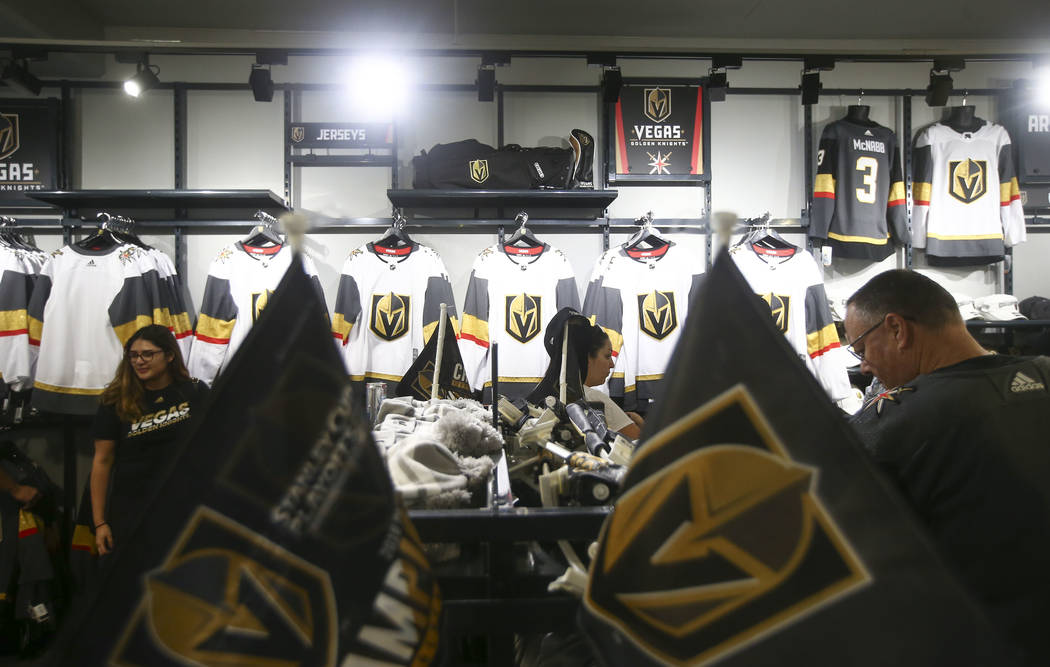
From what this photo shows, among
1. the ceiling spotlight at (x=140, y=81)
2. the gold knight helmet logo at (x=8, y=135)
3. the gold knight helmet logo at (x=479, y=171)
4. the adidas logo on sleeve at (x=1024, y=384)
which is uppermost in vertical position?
the ceiling spotlight at (x=140, y=81)

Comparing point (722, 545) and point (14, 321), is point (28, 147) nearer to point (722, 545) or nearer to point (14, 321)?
point (14, 321)

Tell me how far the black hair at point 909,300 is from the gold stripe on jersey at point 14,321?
4421mm

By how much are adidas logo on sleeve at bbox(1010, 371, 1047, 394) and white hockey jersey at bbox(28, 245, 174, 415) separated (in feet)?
13.4

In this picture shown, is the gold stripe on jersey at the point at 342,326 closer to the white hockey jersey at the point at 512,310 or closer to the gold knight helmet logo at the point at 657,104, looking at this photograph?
the white hockey jersey at the point at 512,310

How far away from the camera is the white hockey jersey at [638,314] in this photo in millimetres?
3697

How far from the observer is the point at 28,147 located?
386 cm

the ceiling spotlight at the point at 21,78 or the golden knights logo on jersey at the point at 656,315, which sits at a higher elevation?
the ceiling spotlight at the point at 21,78

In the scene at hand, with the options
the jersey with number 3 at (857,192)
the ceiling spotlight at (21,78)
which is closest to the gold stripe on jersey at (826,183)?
the jersey with number 3 at (857,192)


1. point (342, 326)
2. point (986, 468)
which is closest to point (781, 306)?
point (986, 468)

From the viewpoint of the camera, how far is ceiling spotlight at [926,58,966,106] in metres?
3.57

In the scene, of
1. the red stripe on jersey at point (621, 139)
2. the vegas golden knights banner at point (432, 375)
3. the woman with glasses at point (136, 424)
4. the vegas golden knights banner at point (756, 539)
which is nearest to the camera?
the vegas golden knights banner at point (756, 539)

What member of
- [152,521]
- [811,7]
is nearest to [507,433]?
[152,521]

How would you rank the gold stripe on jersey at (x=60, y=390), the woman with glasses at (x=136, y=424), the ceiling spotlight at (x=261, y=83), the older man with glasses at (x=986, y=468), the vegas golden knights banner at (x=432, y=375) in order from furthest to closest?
the ceiling spotlight at (x=261, y=83) < the gold stripe on jersey at (x=60, y=390) < the woman with glasses at (x=136, y=424) < the vegas golden knights banner at (x=432, y=375) < the older man with glasses at (x=986, y=468)

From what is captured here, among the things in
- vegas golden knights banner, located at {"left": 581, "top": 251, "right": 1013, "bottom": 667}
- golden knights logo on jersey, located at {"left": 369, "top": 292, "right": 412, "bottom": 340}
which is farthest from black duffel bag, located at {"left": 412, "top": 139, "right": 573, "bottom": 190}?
vegas golden knights banner, located at {"left": 581, "top": 251, "right": 1013, "bottom": 667}
